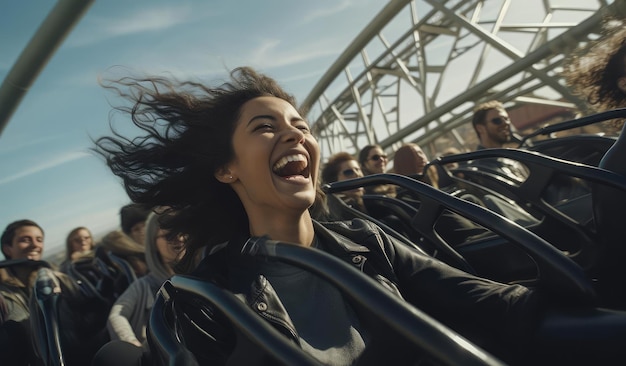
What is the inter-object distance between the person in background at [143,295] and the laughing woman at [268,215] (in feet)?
2.68

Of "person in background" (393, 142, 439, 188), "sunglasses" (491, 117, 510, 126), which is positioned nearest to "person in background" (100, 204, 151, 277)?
"person in background" (393, 142, 439, 188)

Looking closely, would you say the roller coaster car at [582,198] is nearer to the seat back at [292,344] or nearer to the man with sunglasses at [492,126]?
the seat back at [292,344]

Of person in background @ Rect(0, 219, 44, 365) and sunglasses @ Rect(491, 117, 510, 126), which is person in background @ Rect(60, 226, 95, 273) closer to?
person in background @ Rect(0, 219, 44, 365)

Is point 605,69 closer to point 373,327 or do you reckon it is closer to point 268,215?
point 268,215

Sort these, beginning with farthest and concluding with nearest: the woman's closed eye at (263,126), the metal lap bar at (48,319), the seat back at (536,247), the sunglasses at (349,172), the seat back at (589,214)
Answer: the sunglasses at (349,172), the metal lap bar at (48,319), the woman's closed eye at (263,126), the seat back at (589,214), the seat back at (536,247)

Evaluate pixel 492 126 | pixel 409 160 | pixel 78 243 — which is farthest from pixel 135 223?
pixel 492 126

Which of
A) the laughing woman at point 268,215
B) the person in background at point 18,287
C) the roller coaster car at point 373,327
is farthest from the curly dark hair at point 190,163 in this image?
the person in background at point 18,287

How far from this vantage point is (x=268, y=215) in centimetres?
142

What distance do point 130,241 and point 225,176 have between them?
9.25 ft

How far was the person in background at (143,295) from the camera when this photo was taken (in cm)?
240

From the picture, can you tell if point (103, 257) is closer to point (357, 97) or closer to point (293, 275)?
point (293, 275)

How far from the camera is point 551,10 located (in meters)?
11.4

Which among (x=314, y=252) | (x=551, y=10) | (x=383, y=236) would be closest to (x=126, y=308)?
(x=383, y=236)

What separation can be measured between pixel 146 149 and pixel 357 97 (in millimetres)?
14199
